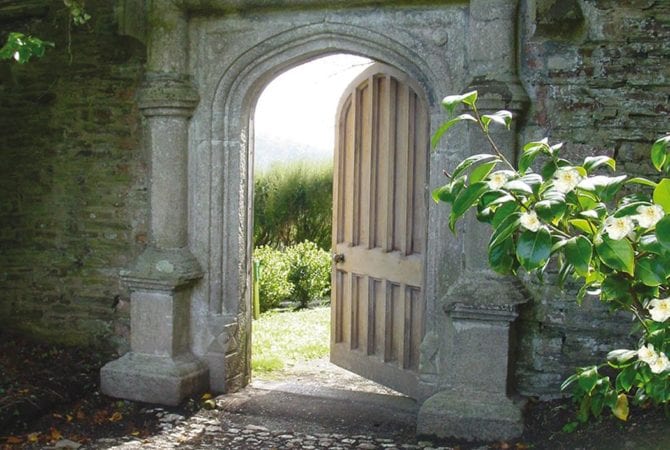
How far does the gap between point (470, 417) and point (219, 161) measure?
239 cm

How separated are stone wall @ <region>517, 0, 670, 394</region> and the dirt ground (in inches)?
16.3

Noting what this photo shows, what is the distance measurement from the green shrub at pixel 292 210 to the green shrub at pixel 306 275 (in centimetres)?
201

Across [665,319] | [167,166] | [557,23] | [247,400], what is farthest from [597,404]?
[167,166]

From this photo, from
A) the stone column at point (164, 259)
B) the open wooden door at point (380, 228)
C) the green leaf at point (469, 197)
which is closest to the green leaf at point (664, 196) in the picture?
the green leaf at point (469, 197)

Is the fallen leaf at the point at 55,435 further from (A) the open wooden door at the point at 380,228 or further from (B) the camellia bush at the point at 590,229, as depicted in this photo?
(B) the camellia bush at the point at 590,229

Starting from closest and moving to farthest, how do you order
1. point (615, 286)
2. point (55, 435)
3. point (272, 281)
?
point (615, 286) → point (55, 435) → point (272, 281)

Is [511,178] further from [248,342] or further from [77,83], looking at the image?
[77,83]

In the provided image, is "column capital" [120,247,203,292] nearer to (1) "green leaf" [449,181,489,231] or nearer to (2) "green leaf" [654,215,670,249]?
(1) "green leaf" [449,181,489,231]

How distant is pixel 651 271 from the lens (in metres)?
2.36

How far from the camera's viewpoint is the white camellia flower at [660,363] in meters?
2.49

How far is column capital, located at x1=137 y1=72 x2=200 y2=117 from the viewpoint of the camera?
5461 millimetres

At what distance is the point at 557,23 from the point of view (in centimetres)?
477

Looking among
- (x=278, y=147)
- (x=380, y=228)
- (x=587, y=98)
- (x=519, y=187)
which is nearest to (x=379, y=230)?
(x=380, y=228)

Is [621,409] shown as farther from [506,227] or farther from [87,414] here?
[87,414]
